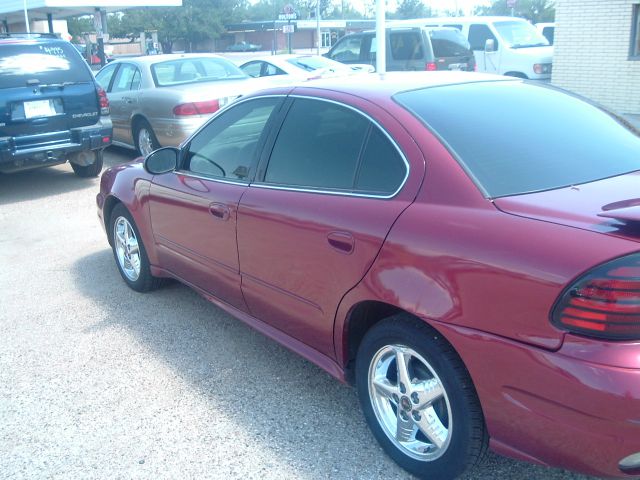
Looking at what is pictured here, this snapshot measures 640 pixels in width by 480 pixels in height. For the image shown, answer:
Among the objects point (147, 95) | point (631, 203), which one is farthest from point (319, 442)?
point (147, 95)

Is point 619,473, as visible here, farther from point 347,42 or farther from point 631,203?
point 347,42

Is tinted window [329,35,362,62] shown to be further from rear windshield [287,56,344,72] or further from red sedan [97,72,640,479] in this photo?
red sedan [97,72,640,479]

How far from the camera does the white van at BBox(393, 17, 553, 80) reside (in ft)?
48.4

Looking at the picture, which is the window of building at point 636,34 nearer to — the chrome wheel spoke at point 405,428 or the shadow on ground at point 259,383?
the shadow on ground at point 259,383

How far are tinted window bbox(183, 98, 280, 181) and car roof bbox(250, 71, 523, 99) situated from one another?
158 millimetres

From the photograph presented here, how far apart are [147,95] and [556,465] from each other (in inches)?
344

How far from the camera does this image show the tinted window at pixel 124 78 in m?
10.6

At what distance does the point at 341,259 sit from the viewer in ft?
9.95

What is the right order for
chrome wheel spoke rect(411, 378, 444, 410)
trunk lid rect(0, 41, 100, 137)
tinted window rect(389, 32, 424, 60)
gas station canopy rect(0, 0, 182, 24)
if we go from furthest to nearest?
gas station canopy rect(0, 0, 182, 24) → tinted window rect(389, 32, 424, 60) → trunk lid rect(0, 41, 100, 137) → chrome wheel spoke rect(411, 378, 444, 410)

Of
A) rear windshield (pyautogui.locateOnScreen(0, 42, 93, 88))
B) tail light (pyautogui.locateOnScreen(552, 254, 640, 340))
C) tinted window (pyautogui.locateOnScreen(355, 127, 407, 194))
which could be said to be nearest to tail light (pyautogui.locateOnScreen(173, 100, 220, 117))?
rear windshield (pyautogui.locateOnScreen(0, 42, 93, 88))

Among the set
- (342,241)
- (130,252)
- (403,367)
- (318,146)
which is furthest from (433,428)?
(130,252)

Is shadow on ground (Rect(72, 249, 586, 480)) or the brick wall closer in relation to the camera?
shadow on ground (Rect(72, 249, 586, 480))

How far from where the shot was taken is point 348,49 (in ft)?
53.2

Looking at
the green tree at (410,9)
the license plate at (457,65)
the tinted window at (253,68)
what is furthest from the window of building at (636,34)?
the green tree at (410,9)
